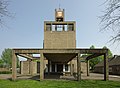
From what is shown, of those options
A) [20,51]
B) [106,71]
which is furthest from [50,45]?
[106,71]

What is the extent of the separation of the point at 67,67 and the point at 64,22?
10.8 meters

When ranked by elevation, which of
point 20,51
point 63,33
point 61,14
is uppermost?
point 61,14

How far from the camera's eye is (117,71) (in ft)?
140

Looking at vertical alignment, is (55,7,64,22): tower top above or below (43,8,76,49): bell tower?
above

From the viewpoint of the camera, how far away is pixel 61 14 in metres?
38.3

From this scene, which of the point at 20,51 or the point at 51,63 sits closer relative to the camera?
the point at 20,51

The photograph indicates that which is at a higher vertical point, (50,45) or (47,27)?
(47,27)

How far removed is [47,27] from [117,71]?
19.6m

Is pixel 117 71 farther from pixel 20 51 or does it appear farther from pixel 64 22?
pixel 20 51

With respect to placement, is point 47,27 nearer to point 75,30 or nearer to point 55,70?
point 75,30

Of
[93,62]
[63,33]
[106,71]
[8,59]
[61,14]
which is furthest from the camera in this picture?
[8,59]

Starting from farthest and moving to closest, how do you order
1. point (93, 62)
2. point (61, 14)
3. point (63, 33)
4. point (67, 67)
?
point (93, 62) < point (67, 67) < point (61, 14) < point (63, 33)

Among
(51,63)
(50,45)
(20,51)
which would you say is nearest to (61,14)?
(50,45)

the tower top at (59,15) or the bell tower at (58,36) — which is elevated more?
the tower top at (59,15)
